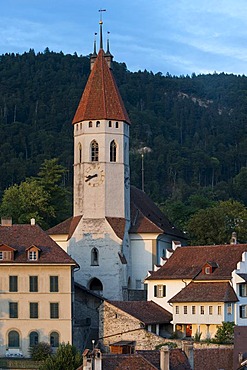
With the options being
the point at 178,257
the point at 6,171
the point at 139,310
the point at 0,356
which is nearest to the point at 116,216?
the point at 178,257

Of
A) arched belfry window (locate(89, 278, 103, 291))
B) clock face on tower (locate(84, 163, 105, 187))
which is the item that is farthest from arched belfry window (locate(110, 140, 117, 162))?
arched belfry window (locate(89, 278, 103, 291))

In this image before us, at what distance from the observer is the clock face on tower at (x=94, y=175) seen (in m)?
89.9

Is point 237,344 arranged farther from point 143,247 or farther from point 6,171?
point 6,171

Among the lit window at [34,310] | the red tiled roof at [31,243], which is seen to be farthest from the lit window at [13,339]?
the red tiled roof at [31,243]

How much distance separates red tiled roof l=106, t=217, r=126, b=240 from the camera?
3487 inches

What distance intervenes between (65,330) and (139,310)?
6138 mm

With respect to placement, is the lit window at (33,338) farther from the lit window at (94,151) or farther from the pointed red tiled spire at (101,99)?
the pointed red tiled spire at (101,99)

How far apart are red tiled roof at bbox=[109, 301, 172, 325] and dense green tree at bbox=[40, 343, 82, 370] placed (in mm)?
9970

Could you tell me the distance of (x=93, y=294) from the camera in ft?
269

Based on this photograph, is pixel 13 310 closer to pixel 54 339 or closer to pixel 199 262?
pixel 54 339

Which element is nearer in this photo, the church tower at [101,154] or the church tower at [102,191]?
the church tower at [102,191]

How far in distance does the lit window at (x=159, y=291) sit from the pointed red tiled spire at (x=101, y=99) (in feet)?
58.8

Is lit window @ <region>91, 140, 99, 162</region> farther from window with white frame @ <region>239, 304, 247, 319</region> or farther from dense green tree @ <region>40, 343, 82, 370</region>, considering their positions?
dense green tree @ <region>40, 343, 82, 370</region>

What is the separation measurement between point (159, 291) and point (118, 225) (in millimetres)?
10767
